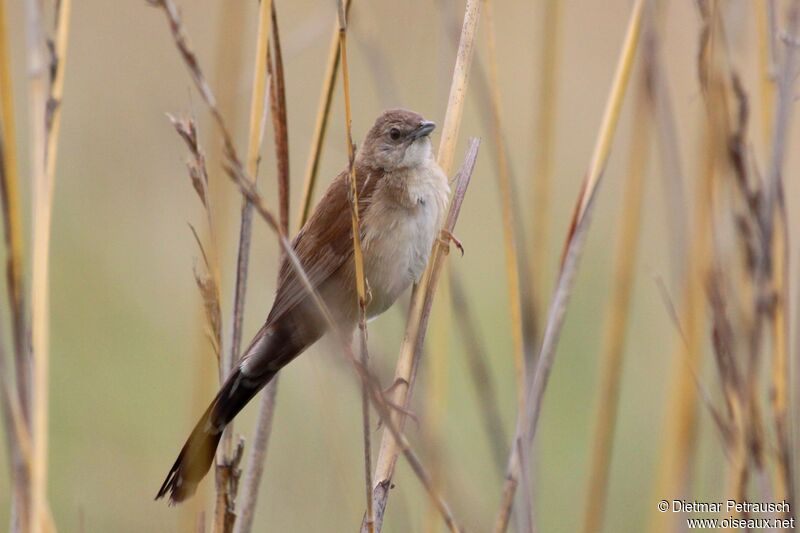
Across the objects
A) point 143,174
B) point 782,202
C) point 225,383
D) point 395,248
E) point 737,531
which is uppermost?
point 143,174

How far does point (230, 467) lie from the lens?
2.23m

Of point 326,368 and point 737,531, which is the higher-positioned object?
point 326,368

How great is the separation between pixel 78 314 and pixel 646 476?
3.04 meters

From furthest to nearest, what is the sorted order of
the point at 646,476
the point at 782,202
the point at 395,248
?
the point at 646,476
the point at 395,248
the point at 782,202

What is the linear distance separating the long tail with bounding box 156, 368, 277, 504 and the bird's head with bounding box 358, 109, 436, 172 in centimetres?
98

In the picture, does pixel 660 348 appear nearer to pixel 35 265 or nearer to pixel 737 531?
pixel 737 531

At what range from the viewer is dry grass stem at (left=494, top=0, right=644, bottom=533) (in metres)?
2.06

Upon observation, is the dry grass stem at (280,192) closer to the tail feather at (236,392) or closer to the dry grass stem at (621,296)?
the tail feather at (236,392)

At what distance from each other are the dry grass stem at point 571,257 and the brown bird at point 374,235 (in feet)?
2.60

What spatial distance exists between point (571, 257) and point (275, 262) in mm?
1970

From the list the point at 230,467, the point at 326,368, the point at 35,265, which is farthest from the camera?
the point at 326,368

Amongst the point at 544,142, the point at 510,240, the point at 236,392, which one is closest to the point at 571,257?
the point at 510,240

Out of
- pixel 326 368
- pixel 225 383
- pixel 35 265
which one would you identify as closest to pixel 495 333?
pixel 326 368

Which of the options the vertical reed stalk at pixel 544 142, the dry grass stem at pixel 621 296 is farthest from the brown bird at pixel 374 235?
the dry grass stem at pixel 621 296
